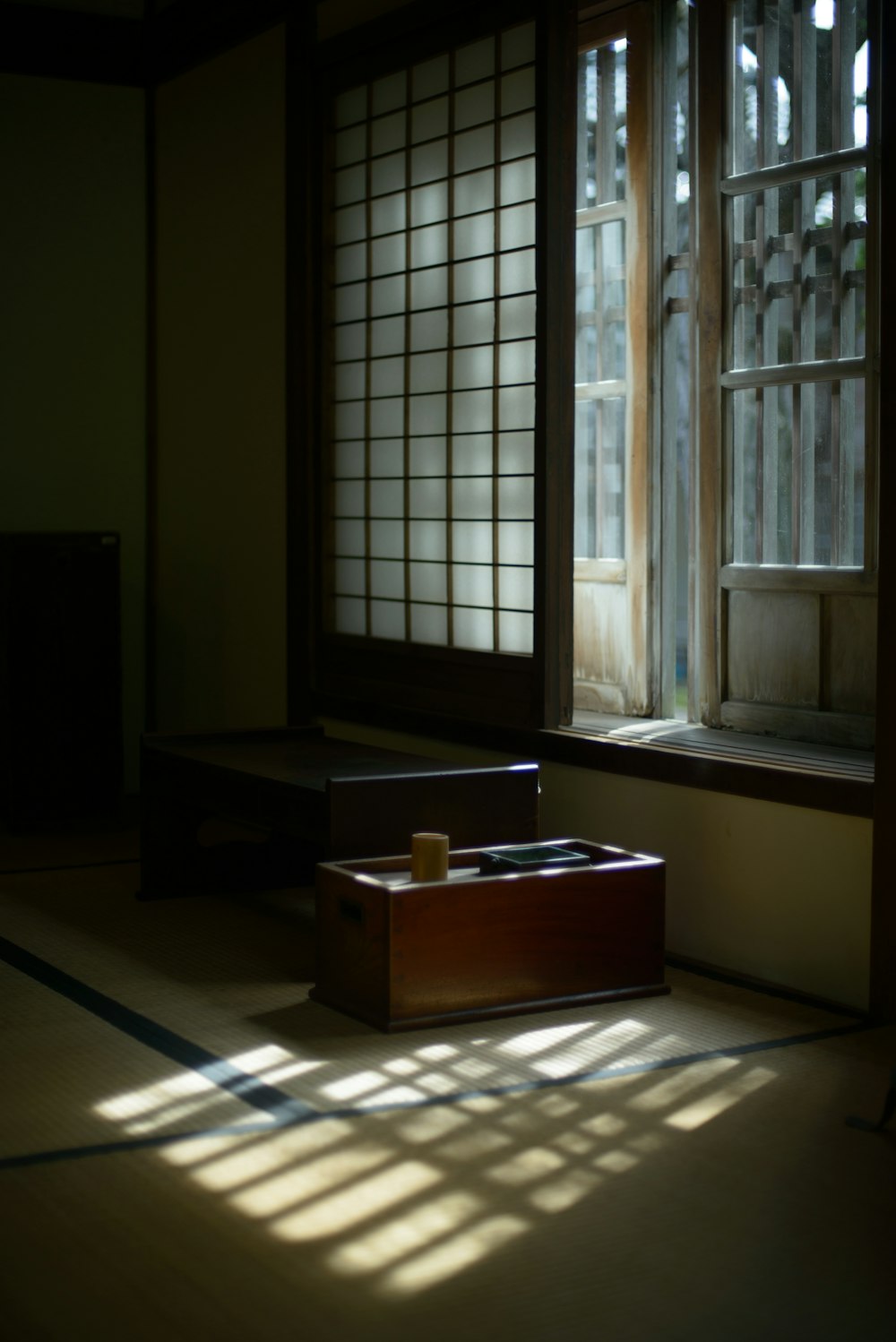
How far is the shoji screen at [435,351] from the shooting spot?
434 cm

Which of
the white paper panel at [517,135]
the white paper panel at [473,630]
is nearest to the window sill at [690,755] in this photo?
the white paper panel at [473,630]

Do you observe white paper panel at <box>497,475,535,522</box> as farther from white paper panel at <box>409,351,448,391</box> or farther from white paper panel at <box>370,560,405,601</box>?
white paper panel at <box>370,560,405,601</box>

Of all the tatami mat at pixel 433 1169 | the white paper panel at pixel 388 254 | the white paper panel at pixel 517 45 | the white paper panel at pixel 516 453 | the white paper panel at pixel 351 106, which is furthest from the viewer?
the white paper panel at pixel 351 106

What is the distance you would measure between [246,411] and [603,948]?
2.80m

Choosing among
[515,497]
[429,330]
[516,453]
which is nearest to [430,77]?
[429,330]

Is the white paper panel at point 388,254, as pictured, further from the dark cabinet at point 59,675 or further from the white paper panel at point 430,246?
the dark cabinet at point 59,675

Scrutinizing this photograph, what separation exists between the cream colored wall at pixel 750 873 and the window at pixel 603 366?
35cm

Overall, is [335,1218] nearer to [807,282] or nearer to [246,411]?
[807,282]

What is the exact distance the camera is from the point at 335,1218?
7.52 ft

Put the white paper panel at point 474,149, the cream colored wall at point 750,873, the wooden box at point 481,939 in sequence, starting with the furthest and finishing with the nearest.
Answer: the white paper panel at point 474,149 → the cream colored wall at point 750,873 → the wooden box at point 481,939

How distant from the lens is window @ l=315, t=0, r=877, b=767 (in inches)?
156

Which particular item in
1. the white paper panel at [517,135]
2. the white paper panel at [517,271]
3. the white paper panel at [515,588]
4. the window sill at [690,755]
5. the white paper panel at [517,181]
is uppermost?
the white paper panel at [517,135]

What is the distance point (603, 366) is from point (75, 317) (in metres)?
2.23

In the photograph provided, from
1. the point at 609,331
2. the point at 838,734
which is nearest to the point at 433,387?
the point at 609,331
